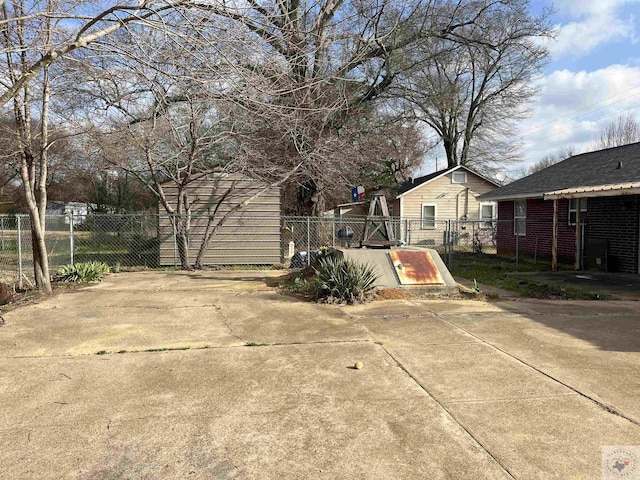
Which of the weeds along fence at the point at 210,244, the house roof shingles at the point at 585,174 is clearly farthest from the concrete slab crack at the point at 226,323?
the house roof shingles at the point at 585,174

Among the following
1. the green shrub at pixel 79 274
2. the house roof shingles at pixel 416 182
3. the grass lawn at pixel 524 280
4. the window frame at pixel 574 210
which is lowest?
the grass lawn at pixel 524 280

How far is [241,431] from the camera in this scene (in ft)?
9.92

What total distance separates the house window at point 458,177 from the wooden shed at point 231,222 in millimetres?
16231

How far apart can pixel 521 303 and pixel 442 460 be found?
5.91 m

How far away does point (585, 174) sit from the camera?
46.3 feet

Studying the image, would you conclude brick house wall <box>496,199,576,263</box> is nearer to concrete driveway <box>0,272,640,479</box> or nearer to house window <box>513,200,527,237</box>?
house window <box>513,200,527,237</box>

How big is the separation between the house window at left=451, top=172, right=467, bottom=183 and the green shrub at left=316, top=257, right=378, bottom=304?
20.5m

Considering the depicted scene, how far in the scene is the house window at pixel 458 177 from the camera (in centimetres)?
2680

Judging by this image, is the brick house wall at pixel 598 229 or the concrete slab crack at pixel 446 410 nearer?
the concrete slab crack at pixel 446 410

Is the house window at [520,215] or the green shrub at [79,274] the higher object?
the house window at [520,215]

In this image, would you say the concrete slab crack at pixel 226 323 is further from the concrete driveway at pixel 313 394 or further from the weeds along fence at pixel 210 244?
the weeds along fence at pixel 210 244

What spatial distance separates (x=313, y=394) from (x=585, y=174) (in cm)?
1401

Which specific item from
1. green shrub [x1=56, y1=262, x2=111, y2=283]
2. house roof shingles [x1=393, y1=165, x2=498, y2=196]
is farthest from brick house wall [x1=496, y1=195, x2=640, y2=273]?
green shrub [x1=56, y1=262, x2=111, y2=283]

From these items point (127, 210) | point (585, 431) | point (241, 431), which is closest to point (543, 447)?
point (585, 431)
